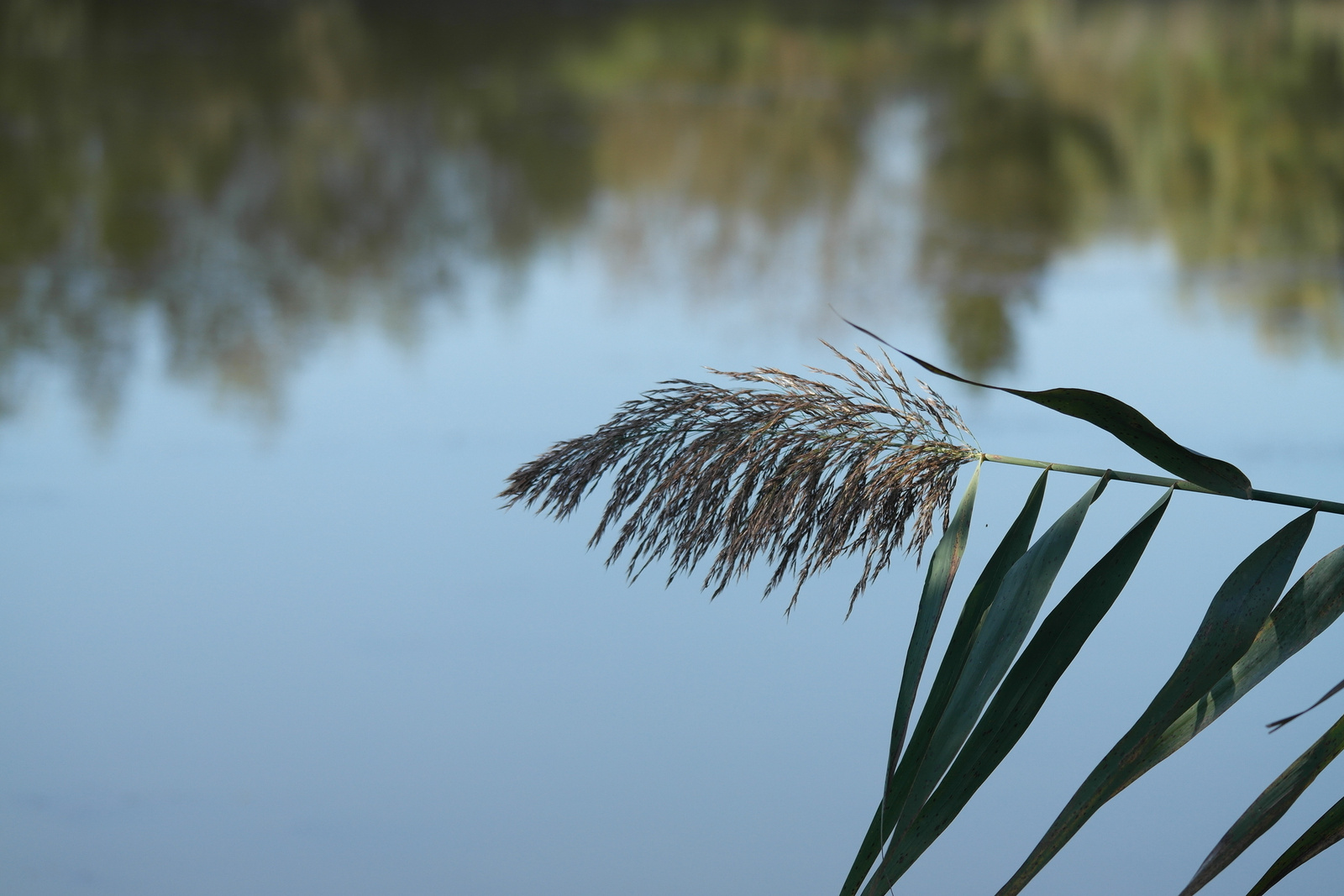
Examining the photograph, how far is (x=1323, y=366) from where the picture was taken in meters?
5.51

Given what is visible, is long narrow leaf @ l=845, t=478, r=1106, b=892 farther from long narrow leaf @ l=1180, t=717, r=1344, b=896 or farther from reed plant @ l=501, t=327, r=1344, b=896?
long narrow leaf @ l=1180, t=717, r=1344, b=896

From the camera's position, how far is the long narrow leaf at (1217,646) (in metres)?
1.16

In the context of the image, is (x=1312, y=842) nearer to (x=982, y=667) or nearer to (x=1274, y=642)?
(x=1274, y=642)

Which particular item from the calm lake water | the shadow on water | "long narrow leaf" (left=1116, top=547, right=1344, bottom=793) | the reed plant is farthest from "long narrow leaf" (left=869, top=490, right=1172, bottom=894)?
the shadow on water

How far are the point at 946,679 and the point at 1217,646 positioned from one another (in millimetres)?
232

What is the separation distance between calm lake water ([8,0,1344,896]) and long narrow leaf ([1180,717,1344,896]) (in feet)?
2.86

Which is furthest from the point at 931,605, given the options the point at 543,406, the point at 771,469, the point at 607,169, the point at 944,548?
the point at 607,169

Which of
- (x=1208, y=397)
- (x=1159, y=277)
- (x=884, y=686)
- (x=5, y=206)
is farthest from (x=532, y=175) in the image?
(x=884, y=686)

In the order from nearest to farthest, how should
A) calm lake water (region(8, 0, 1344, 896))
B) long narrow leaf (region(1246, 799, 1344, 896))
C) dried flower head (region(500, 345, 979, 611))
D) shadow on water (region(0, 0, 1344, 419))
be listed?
long narrow leaf (region(1246, 799, 1344, 896)) → dried flower head (region(500, 345, 979, 611)) → calm lake water (region(8, 0, 1344, 896)) → shadow on water (region(0, 0, 1344, 419))

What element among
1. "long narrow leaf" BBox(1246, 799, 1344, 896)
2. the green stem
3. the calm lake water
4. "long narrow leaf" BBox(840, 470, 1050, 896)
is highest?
the calm lake water

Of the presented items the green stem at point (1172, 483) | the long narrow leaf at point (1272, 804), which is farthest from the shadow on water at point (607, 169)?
the long narrow leaf at point (1272, 804)

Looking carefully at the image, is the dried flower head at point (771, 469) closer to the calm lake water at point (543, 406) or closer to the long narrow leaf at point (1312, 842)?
the long narrow leaf at point (1312, 842)

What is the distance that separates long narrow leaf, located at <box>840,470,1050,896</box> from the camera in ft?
3.90

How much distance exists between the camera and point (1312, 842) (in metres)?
1.12
